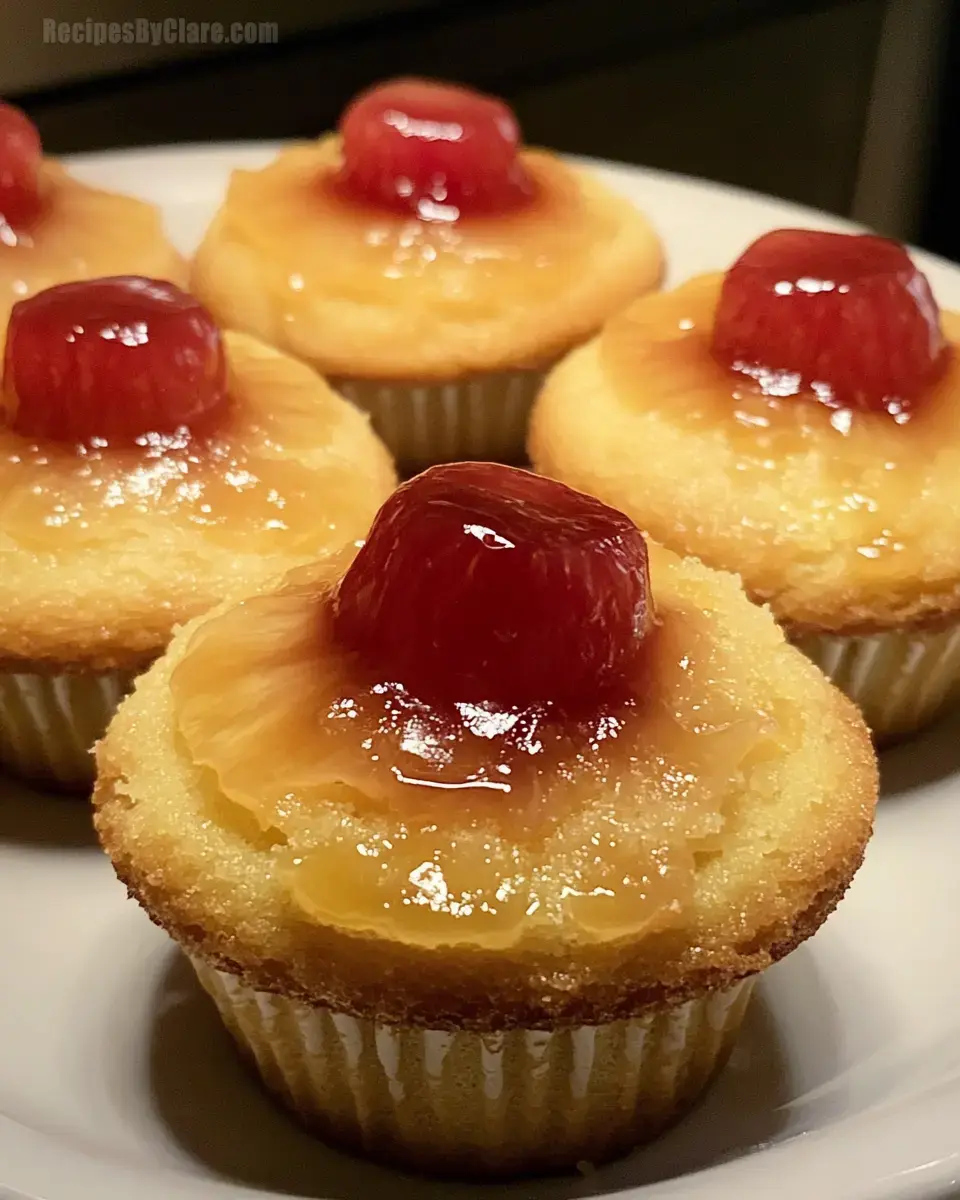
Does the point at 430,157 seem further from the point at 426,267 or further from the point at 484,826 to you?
the point at 484,826

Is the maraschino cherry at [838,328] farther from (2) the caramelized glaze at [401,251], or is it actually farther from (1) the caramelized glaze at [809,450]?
(2) the caramelized glaze at [401,251]

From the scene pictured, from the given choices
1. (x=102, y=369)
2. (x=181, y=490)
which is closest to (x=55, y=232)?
(x=102, y=369)

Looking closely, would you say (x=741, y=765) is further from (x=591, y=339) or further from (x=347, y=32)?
(x=347, y=32)

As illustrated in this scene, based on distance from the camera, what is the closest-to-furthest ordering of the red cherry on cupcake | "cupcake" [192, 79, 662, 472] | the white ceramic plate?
the white ceramic plate < "cupcake" [192, 79, 662, 472] < the red cherry on cupcake

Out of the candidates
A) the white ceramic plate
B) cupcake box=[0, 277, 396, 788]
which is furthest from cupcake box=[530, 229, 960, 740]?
cupcake box=[0, 277, 396, 788]

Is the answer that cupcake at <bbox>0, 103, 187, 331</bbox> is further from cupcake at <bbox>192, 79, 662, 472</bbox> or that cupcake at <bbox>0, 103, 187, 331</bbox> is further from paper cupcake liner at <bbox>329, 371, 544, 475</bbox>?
paper cupcake liner at <bbox>329, 371, 544, 475</bbox>

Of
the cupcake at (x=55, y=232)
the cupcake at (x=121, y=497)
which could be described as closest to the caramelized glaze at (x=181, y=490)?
the cupcake at (x=121, y=497)
